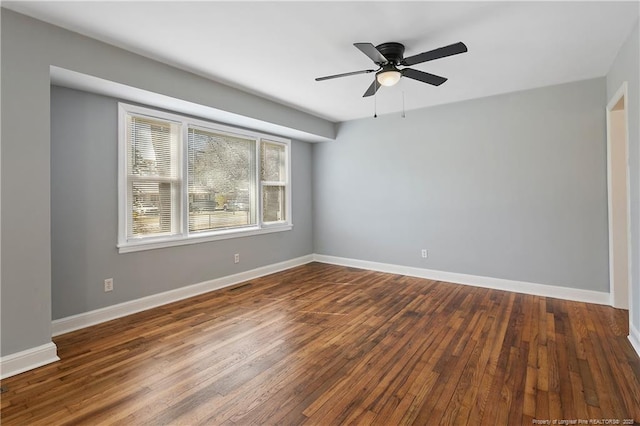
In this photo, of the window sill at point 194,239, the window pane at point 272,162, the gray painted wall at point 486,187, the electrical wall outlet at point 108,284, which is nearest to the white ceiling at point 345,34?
the gray painted wall at point 486,187

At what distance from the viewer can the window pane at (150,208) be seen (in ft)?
11.4

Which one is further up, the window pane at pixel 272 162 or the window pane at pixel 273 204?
the window pane at pixel 272 162

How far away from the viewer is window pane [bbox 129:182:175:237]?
11.4 feet

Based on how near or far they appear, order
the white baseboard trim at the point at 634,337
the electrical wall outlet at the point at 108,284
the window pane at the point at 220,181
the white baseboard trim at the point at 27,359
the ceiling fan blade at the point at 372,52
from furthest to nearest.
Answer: the window pane at the point at 220,181 < the electrical wall outlet at the point at 108,284 < the white baseboard trim at the point at 634,337 < the ceiling fan blade at the point at 372,52 < the white baseboard trim at the point at 27,359

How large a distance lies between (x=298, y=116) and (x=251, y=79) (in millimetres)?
1387

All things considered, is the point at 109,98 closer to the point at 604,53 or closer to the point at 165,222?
the point at 165,222

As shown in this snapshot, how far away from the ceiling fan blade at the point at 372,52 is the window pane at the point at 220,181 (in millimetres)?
2583

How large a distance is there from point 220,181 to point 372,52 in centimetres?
283

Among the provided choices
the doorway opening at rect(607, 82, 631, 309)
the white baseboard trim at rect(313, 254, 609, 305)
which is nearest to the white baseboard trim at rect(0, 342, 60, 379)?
the white baseboard trim at rect(313, 254, 609, 305)

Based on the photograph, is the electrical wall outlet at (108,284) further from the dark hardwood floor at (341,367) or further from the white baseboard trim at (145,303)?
the dark hardwood floor at (341,367)

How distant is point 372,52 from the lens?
2.46 m

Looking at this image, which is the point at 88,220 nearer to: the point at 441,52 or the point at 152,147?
the point at 152,147

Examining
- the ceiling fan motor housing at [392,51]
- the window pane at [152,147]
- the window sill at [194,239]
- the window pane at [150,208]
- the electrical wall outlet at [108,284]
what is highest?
the ceiling fan motor housing at [392,51]

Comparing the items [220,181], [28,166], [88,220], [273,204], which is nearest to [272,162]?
[273,204]
